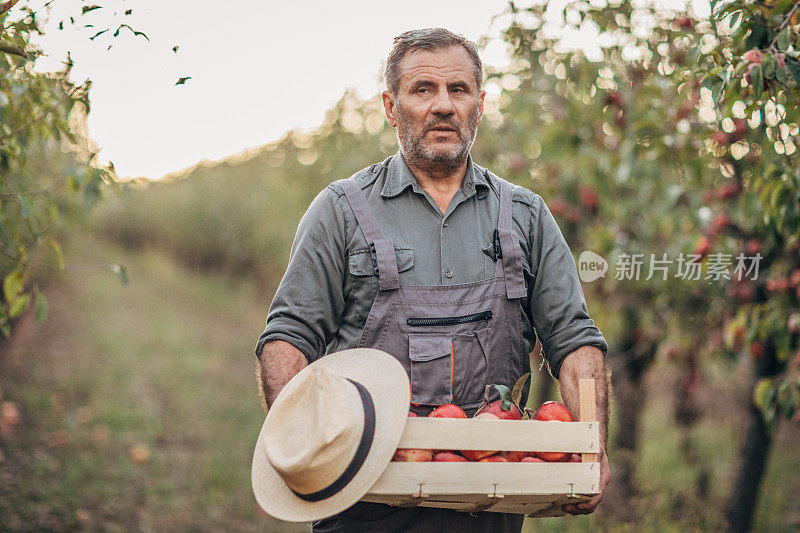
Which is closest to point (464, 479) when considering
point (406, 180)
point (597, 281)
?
point (406, 180)

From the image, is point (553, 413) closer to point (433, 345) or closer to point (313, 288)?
point (433, 345)

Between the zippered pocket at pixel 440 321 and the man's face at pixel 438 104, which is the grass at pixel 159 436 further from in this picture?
the man's face at pixel 438 104

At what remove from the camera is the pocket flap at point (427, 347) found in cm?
245

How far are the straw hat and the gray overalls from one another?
0.27 meters

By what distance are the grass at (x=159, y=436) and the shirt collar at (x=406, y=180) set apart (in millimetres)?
4996

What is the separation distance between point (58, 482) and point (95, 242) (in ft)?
47.4

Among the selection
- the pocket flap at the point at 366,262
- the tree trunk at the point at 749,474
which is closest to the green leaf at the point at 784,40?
the pocket flap at the point at 366,262

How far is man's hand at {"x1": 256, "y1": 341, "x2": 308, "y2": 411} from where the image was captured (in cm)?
238

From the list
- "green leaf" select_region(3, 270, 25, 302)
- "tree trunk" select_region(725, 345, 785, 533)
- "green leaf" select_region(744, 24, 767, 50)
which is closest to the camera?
"green leaf" select_region(744, 24, 767, 50)

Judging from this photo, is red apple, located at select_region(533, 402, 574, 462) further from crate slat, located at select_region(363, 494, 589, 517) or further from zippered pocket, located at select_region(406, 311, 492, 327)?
zippered pocket, located at select_region(406, 311, 492, 327)

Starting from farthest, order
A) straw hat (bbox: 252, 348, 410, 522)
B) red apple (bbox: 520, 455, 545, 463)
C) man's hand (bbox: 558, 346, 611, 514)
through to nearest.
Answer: man's hand (bbox: 558, 346, 611, 514) < red apple (bbox: 520, 455, 545, 463) < straw hat (bbox: 252, 348, 410, 522)

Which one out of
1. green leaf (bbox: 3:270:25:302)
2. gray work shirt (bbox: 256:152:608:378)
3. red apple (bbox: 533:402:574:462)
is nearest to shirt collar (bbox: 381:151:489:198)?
gray work shirt (bbox: 256:152:608:378)

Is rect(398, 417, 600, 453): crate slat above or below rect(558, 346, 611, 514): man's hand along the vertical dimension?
below

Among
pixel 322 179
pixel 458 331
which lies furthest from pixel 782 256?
pixel 322 179
